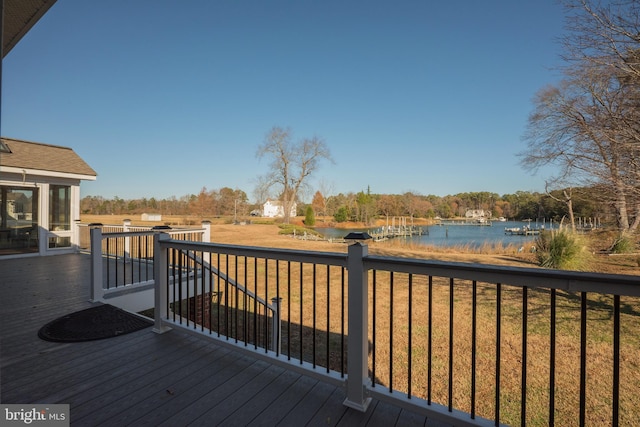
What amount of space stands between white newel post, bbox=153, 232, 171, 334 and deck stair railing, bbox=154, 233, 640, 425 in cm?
1

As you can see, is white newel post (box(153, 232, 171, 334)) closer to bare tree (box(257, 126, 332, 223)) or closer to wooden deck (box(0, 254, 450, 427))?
wooden deck (box(0, 254, 450, 427))

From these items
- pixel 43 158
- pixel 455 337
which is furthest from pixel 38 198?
pixel 455 337

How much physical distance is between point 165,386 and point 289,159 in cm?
3136

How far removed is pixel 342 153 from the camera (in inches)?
1307

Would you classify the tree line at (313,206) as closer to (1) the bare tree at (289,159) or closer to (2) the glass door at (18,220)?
(1) the bare tree at (289,159)

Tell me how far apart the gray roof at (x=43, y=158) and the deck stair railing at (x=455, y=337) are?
571cm

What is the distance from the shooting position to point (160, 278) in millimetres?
3008

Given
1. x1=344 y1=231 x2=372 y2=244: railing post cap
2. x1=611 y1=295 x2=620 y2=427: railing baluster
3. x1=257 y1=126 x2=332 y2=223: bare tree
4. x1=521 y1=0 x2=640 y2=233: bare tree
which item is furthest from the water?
x1=344 y1=231 x2=372 y2=244: railing post cap

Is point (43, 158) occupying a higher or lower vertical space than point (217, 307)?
higher

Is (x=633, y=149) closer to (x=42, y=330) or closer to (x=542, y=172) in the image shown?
(x=542, y=172)

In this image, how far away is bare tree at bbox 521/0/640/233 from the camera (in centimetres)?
407

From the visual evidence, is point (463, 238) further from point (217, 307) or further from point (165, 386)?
point (165, 386)

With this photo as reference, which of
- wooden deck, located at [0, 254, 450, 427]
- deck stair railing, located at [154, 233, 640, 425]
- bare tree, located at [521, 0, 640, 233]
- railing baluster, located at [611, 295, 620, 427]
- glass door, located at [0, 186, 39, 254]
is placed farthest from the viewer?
glass door, located at [0, 186, 39, 254]

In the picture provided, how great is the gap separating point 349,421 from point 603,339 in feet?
15.9
